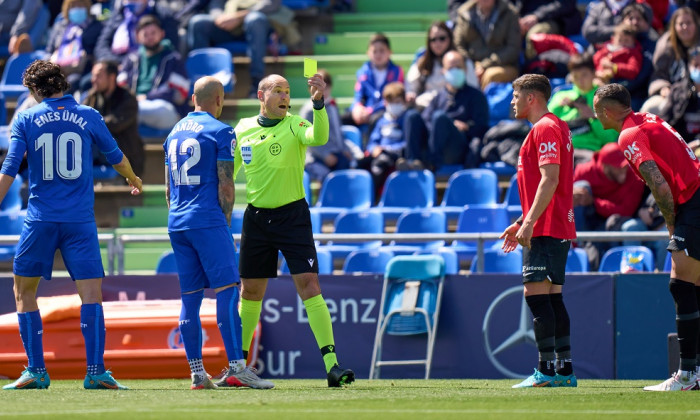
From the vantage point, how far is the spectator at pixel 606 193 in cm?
1276

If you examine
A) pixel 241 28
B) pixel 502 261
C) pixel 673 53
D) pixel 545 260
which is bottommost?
pixel 502 261

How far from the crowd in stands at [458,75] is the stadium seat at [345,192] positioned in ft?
1.23

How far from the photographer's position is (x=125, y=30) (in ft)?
57.6

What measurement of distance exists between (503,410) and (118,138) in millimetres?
8959

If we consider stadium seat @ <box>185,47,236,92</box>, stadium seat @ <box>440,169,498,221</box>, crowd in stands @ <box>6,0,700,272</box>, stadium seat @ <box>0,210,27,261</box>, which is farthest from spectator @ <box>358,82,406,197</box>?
stadium seat @ <box>0,210,27,261</box>

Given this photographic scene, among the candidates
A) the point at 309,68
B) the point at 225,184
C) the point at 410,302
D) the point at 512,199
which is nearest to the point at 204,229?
the point at 225,184

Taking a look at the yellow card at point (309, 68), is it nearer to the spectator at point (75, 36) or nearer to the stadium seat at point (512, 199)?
the stadium seat at point (512, 199)

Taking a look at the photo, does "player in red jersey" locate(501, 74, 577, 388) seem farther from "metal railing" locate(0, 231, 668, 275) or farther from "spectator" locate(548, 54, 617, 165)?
"spectator" locate(548, 54, 617, 165)

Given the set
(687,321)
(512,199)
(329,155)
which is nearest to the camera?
(687,321)

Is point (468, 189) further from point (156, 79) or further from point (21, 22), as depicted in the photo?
point (21, 22)

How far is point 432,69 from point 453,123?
1263mm

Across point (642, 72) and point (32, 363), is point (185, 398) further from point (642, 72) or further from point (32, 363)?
point (642, 72)

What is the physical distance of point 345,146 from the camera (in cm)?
1506

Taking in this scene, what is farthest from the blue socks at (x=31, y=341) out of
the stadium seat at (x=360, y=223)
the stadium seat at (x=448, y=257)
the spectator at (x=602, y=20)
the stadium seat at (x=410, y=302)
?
the spectator at (x=602, y=20)
